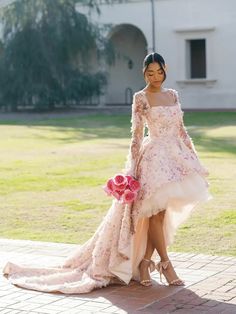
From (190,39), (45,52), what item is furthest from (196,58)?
(45,52)

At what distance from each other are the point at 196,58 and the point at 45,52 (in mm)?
6575

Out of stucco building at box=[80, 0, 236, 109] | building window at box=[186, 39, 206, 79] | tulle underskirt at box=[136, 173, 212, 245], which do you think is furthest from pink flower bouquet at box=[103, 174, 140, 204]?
building window at box=[186, 39, 206, 79]

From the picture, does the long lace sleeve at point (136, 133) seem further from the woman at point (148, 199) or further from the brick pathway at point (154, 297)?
the brick pathway at point (154, 297)

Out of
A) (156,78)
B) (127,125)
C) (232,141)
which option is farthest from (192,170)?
(127,125)

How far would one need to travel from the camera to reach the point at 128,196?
6.93 metres

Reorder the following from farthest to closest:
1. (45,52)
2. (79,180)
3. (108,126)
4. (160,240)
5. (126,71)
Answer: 1. (126,71)
2. (45,52)
3. (108,126)
4. (79,180)
5. (160,240)

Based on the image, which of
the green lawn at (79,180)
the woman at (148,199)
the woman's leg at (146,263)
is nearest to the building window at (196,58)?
the green lawn at (79,180)

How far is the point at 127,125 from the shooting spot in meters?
25.9

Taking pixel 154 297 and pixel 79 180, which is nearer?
pixel 154 297

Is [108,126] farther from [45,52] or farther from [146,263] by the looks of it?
[146,263]

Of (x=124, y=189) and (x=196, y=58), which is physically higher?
(x=196, y=58)

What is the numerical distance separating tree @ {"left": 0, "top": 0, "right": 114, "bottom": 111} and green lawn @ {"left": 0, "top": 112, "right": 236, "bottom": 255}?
24.1ft

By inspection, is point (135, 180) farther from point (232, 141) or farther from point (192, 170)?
point (232, 141)

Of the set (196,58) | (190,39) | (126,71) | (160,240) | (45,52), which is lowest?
(160,240)
